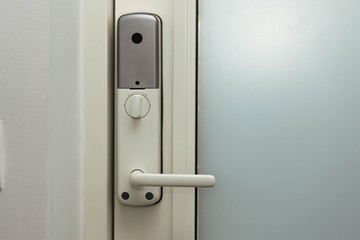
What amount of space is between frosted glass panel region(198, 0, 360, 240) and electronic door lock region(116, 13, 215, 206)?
0.29 ft

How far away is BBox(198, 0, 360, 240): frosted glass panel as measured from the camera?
0.54 metres

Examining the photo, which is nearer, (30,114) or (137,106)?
(30,114)

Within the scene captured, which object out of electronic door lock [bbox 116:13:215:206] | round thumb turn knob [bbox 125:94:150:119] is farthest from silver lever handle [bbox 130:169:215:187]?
round thumb turn knob [bbox 125:94:150:119]

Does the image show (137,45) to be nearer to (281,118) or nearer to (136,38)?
(136,38)

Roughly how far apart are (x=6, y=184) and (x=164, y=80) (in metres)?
0.30

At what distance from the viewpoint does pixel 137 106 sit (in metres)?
0.52

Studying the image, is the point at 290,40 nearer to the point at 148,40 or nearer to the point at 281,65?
the point at 281,65

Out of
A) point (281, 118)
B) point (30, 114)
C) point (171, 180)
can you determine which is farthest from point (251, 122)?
point (30, 114)

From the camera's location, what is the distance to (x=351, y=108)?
0.55 metres

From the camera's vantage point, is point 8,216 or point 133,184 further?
point 133,184

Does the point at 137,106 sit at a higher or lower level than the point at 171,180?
higher

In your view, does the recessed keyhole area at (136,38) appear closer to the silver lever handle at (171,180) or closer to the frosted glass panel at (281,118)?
the frosted glass panel at (281,118)

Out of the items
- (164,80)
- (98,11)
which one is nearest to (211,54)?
(164,80)

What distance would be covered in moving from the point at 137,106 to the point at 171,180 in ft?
0.47
